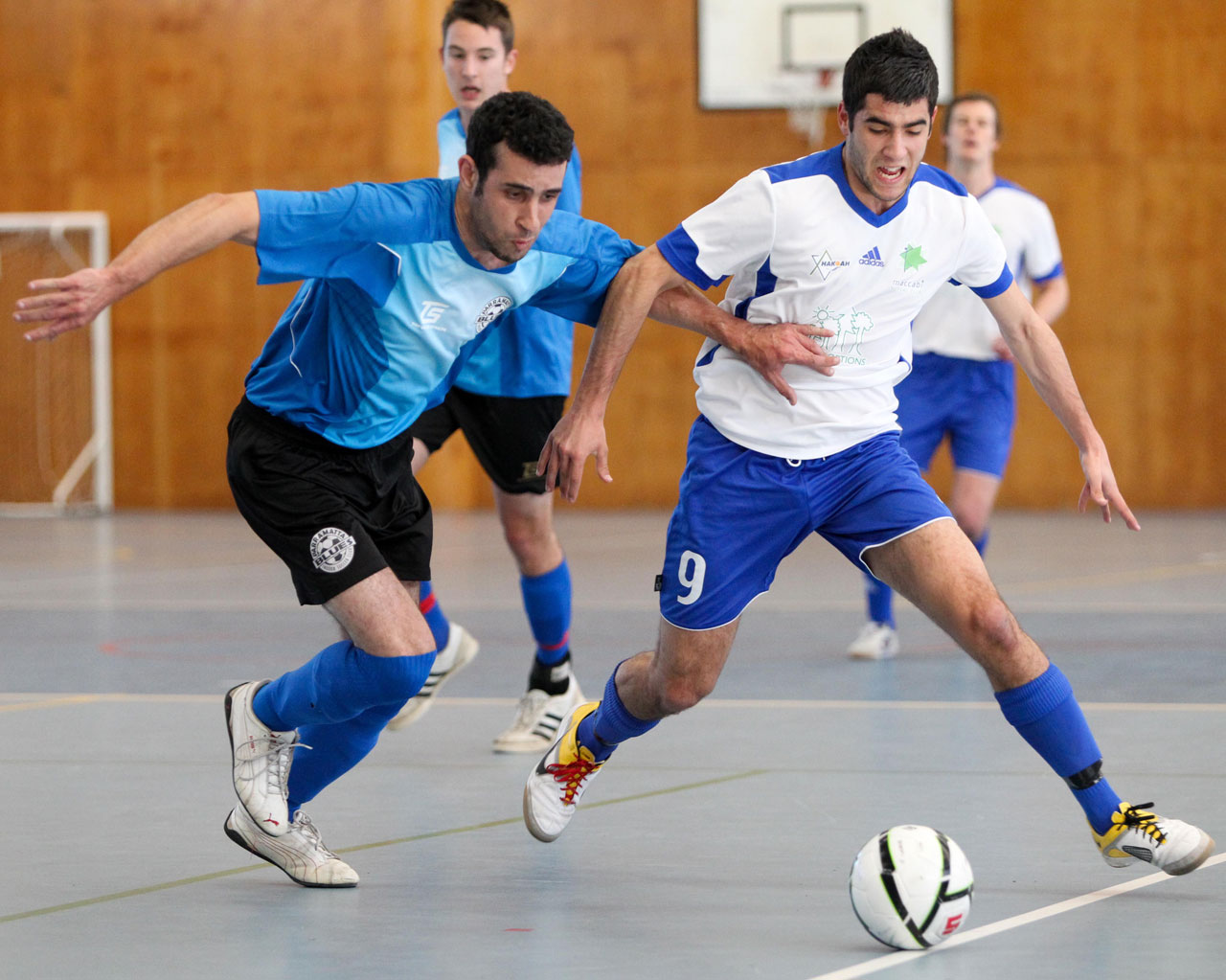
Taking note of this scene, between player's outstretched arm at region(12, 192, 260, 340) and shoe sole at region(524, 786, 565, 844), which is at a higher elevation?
player's outstretched arm at region(12, 192, 260, 340)

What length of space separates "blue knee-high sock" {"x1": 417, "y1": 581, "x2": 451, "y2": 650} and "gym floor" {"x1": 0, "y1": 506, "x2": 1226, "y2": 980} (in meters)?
0.26

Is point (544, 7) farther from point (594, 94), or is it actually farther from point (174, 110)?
point (174, 110)

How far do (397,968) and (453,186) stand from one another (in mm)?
1652

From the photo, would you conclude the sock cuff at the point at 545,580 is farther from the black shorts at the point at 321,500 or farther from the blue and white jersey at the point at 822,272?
the blue and white jersey at the point at 822,272

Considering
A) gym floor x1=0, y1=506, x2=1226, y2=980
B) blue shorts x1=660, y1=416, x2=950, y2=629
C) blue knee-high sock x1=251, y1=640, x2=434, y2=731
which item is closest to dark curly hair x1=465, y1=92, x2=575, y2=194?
blue shorts x1=660, y1=416, x2=950, y2=629

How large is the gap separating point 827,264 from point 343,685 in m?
1.36

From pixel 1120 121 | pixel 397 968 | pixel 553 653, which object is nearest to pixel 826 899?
pixel 397 968

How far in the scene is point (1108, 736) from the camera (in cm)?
523

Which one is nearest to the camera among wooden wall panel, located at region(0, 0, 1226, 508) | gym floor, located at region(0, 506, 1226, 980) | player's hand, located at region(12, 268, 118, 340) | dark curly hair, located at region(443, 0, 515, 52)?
player's hand, located at region(12, 268, 118, 340)

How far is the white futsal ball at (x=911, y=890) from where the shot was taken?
317 centimetres

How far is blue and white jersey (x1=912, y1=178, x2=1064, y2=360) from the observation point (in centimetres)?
701

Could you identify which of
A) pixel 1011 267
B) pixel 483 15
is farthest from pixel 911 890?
pixel 1011 267

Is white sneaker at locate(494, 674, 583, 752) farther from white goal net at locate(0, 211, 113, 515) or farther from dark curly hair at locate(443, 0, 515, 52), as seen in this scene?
white goal net at locate(0, 211, 113, 515)

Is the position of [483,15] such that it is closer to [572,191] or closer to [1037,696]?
[572,191]
